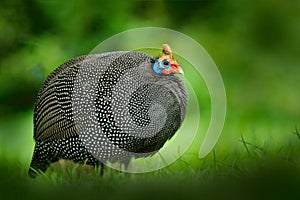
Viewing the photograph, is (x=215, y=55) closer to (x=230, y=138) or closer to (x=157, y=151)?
(x=230, y=138)

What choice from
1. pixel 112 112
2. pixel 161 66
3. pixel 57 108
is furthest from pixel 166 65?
pixel 57 108

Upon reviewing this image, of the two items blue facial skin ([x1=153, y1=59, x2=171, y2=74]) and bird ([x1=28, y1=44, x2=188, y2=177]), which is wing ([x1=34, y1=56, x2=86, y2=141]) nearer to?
bird ([x1=28, y1=44, x2=188, y2=177])

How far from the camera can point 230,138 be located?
287cm

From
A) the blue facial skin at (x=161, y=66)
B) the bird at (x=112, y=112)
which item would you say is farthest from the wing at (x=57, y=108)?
the blue facial skin at (x=161, y=66)

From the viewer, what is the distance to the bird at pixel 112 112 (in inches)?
92.4

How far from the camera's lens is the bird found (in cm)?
235

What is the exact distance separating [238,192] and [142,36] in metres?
2.26

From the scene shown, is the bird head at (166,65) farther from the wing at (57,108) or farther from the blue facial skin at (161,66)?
the wing at (57,108)

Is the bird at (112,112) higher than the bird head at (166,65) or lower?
lower

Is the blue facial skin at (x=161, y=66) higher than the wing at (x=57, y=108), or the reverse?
the blue facial skin at (x=161, y=66)

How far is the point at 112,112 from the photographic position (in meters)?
2.35

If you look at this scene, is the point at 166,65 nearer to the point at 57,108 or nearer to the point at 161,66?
the point at 161,66

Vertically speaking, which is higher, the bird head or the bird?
the bird head

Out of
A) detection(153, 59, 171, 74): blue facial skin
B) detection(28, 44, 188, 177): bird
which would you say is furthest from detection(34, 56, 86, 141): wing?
detection(153, 59, 171, 74): blue facial skin
